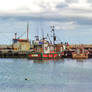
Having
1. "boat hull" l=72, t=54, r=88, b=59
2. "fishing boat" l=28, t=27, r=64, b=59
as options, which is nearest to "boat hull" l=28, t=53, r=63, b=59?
"fishing boat" l=28, t=27, r=64, b=59

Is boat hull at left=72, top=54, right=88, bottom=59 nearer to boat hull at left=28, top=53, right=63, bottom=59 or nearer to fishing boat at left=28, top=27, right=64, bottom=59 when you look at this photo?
fishing boat at left=28, top=27, right=64, bottom=59

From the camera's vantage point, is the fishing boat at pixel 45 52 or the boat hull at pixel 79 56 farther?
the boat hull at pixel 79 56

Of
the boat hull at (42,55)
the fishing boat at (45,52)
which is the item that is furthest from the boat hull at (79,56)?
the boat hull at (42,55)

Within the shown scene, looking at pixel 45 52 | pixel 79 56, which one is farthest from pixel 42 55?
pixel 79 56

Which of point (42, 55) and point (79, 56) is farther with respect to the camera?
point (79, 56)

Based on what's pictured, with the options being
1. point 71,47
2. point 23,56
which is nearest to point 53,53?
point 23,56

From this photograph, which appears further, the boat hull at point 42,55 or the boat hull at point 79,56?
the boat hull at point 79,56

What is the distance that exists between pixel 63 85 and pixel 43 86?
11.3 feet

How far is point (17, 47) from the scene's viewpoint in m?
173

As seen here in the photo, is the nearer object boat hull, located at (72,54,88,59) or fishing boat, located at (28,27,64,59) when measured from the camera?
fishing boat, located at (28,27,64,59)

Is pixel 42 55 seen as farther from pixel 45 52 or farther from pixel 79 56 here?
pixel 79 56

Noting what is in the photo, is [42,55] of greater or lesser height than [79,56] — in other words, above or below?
above

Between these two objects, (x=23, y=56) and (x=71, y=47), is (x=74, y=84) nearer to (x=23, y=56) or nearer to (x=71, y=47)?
(x=23, y=56)

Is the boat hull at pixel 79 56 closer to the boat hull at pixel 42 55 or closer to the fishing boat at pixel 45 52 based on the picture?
the fishing boat at pixel 45 52
